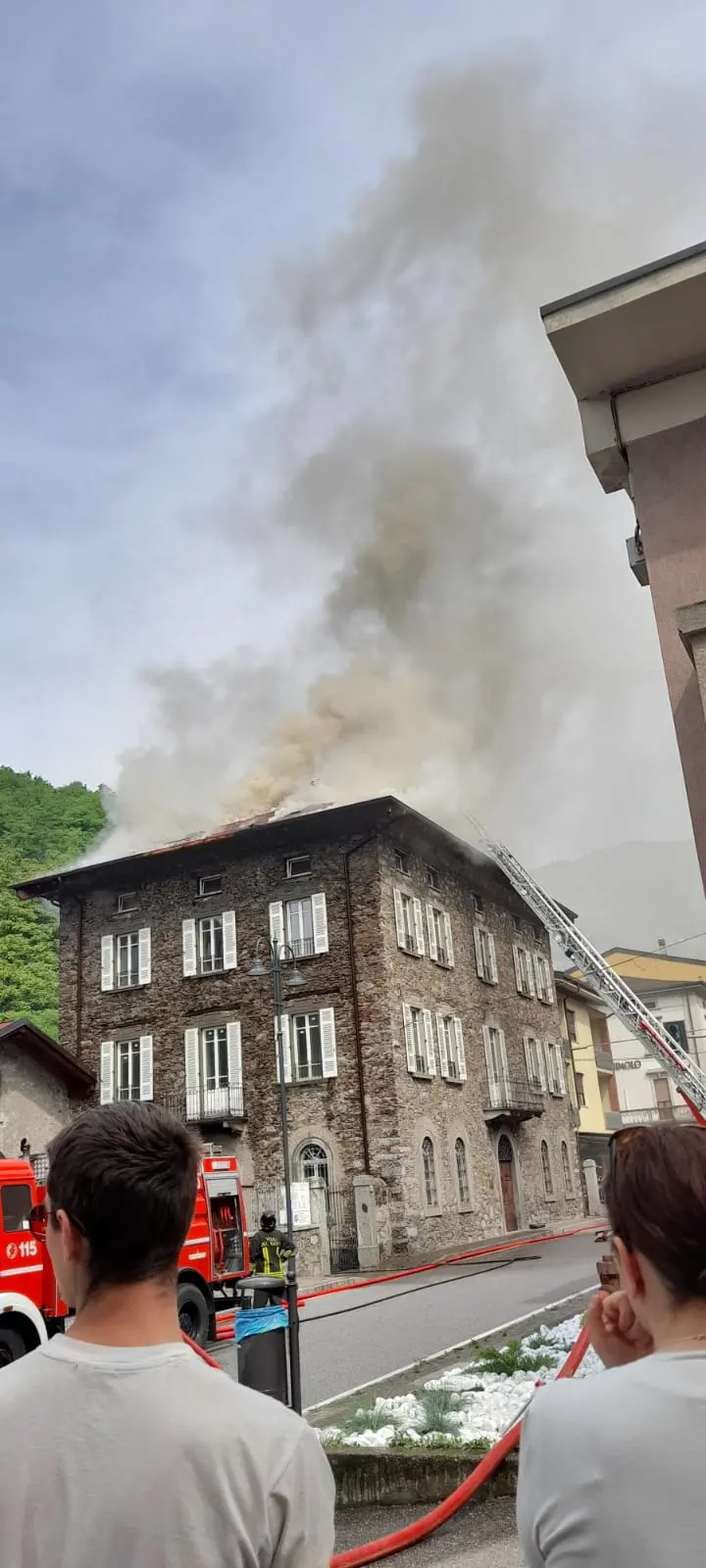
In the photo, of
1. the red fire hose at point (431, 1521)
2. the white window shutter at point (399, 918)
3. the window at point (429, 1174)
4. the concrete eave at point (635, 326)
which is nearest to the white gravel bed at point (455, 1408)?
the red fire hose at point (431, 1521)

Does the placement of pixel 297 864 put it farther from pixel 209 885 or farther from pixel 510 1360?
pixel 510 1360

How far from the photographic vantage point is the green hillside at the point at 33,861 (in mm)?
44156

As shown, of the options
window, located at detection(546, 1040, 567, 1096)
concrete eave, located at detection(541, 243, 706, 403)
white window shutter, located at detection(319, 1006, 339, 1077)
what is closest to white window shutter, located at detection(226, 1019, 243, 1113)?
white window shutter, located at detection(319, 1006, 339, 1077)

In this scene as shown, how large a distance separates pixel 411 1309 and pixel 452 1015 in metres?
→ 16.0

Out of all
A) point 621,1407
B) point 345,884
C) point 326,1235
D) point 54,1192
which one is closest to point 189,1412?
point 54,1192

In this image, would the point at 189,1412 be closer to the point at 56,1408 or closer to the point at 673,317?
the point at 56,1408

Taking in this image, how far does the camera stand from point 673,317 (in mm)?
7621

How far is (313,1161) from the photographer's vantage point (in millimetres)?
27312

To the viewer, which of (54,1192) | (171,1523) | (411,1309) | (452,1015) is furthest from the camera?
(452,1015)

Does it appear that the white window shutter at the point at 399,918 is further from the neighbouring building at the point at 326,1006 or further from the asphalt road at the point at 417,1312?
the asphalt road at the point at 417,1312

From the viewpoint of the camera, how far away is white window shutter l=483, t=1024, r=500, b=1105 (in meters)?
32.1

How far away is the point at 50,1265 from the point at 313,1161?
64.7 ft

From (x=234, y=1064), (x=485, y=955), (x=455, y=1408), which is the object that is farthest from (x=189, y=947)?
(x=455, y=1408)

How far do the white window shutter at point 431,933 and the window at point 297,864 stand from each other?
3769mm
